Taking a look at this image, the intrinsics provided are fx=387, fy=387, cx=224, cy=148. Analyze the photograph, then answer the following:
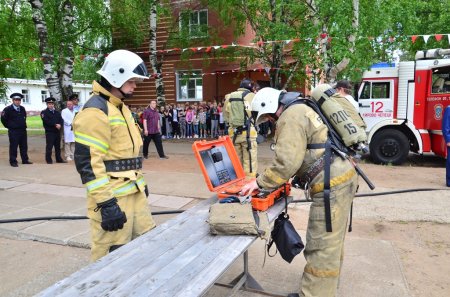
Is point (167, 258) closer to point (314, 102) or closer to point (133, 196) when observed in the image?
point (133, 196)

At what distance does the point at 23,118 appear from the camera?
1027 centimetres

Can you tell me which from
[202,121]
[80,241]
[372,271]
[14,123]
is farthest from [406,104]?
[14,123]

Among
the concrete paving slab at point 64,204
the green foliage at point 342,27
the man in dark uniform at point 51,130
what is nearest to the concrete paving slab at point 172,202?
the concrete paving slab at point 64,204

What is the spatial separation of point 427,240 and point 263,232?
3202 millimetres

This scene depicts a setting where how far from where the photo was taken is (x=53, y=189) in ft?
24.1

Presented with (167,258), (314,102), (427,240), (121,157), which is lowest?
(427,240)

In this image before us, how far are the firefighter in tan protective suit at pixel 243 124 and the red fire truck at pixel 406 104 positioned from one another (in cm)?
495

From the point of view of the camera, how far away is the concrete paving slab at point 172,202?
624cm

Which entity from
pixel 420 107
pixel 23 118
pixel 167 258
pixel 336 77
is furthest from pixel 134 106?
pixel 167 258

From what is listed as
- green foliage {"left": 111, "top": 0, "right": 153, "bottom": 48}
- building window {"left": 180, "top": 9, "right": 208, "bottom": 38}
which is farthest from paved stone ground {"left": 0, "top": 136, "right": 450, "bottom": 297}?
building window {"left": 180, "top": 9, "right": 208, "bottom": 38}

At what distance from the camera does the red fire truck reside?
9969 mm

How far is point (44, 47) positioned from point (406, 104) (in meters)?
10.8

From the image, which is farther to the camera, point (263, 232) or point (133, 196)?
point (133, 196)

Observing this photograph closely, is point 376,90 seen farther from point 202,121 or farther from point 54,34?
point 54,34
